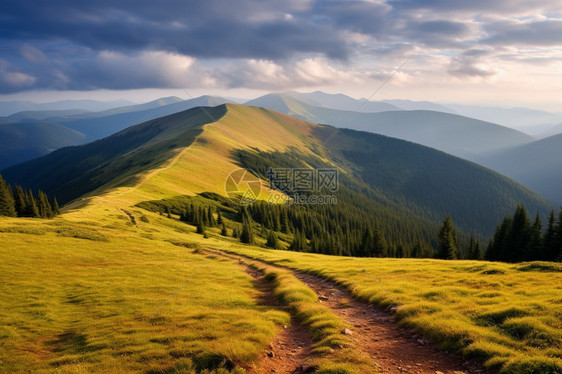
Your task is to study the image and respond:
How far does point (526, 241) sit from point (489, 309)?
270 feet

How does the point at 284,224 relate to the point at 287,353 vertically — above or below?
below

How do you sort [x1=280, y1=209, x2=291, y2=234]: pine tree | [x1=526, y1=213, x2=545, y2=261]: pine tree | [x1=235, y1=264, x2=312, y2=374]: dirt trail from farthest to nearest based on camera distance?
[x1=280, y1=209, x2=291, y2=234]: pine tree < [x1=526, y1=213, x2=545, y2=261]: pine tree < [x1=235, y1=264, x2=312, y2=374]: dirt trail

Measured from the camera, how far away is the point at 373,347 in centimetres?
1409

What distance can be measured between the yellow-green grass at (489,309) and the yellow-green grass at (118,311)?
8.45m

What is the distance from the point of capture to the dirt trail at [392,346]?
11938mm

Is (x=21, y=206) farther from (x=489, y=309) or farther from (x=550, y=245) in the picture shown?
(x=550, y=245)

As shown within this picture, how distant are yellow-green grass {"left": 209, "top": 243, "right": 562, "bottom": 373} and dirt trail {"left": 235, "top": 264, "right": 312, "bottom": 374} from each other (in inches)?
237

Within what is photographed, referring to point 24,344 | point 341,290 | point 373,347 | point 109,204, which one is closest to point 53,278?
point 24,344

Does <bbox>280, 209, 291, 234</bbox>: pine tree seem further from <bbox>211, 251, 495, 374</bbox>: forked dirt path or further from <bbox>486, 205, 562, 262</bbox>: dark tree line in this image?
<bbox>211, 251, 495, 374</bbox>: forked dirt path

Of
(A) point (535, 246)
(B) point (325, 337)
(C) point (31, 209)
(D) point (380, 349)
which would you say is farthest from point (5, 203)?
(A) point (535, 246)

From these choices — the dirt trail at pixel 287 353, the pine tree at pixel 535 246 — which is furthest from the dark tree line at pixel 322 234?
the dirt trail at pixel 287 353

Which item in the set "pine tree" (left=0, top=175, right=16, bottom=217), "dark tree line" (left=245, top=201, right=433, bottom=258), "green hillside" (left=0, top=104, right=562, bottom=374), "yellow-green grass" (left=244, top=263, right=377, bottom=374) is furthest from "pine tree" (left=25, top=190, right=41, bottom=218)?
"yellow-green grass" (left=244, top=263, right=377, bottom=374)

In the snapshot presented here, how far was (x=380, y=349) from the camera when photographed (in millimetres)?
13961

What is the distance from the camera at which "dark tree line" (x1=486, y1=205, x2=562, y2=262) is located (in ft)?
216
